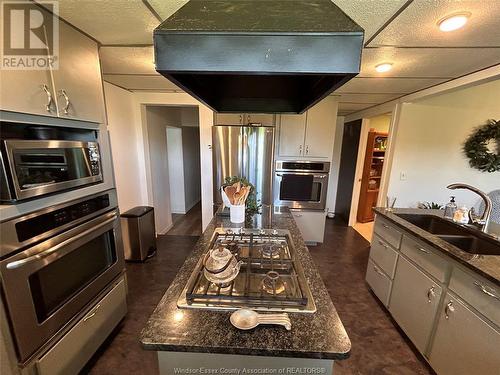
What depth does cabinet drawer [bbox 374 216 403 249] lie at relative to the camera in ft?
6.45

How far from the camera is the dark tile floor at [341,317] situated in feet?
5.17

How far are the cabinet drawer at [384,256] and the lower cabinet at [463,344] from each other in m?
0.58

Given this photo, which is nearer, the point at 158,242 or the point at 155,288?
the point at 155,288

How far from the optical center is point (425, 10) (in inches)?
43.1

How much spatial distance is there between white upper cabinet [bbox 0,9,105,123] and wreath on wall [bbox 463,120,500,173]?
436 centimetres

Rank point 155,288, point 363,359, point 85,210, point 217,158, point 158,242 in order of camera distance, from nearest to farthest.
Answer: point 85,210 → point 363,359 → point 155,288 → point 217,158 → point 158,242

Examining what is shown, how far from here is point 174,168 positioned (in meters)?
4.80

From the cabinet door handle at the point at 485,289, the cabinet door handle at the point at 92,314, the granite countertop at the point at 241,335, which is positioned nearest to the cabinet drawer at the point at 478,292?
the cabinet door handle at the point at 485,289

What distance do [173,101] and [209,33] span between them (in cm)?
284

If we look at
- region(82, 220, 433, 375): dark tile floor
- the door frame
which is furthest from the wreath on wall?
region(82, 220, 433, 375): dark tile floor

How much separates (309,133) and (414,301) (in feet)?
7.61

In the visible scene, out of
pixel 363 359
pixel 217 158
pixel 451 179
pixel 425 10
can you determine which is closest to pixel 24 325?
pixel 363 359

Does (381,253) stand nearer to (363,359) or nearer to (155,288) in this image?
(363,359)

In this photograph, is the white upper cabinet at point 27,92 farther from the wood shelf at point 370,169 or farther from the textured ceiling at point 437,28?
the wood shelf at point 370,169
